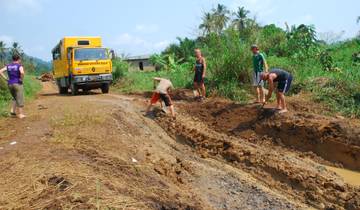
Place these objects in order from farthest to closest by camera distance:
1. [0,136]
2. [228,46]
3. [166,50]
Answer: [166,50]
[228,46]
[0,136]

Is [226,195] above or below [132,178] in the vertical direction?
below

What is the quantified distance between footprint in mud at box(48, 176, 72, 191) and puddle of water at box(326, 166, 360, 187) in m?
5.74

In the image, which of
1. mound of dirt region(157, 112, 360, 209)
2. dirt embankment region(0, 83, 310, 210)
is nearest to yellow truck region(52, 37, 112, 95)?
dirt embankment region(0, 83, 310, 210)

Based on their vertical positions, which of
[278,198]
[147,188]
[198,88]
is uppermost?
[198,88]

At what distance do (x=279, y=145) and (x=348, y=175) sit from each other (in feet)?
6.03

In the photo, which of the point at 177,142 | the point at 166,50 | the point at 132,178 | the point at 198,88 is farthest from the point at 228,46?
the point at 166,50

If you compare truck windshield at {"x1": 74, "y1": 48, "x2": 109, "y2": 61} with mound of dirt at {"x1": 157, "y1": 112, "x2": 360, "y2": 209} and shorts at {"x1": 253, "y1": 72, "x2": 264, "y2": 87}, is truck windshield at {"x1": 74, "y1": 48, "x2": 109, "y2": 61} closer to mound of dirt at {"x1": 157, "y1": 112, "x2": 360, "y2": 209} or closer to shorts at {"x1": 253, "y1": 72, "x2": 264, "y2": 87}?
mound of dirt at {"x1": 157, "y1": 112, "x2": 360, "y2": 209}

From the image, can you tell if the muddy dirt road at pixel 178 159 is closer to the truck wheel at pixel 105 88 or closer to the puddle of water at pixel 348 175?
the puddle of water at pixel 348 175

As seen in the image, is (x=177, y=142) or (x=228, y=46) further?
(x=228, y=46)

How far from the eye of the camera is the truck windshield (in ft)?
57.2

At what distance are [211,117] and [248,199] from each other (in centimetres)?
482

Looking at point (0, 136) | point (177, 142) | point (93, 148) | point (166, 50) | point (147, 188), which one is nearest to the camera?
point (147, 188)

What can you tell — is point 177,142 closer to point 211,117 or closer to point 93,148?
point 211,117

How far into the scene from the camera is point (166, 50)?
164ft
